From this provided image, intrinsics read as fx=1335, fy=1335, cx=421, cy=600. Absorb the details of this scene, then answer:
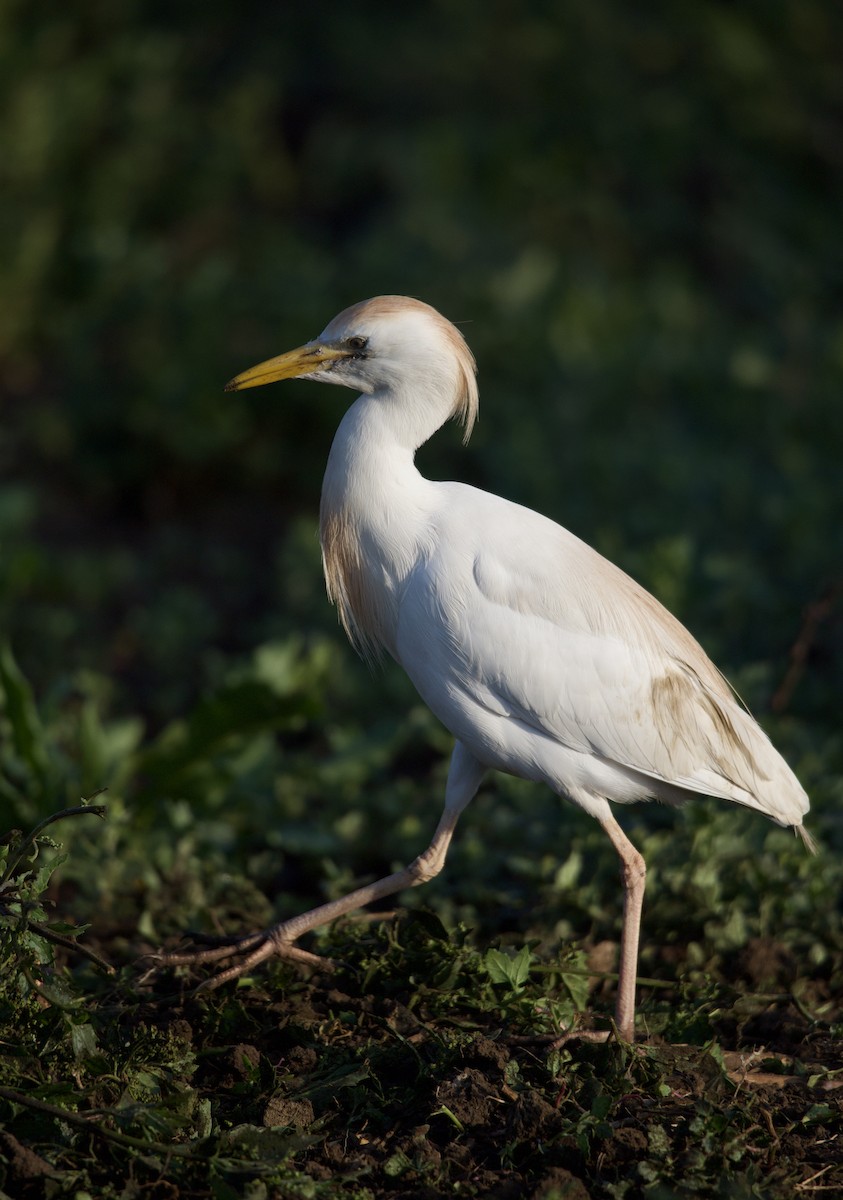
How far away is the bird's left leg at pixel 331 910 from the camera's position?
3523 mm

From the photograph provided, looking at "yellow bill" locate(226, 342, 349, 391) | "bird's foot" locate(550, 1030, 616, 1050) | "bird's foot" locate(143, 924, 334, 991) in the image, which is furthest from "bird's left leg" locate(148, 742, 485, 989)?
"yellow bill" locate(226, 342, 349, 391)

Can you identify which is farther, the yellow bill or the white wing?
the yellow bill

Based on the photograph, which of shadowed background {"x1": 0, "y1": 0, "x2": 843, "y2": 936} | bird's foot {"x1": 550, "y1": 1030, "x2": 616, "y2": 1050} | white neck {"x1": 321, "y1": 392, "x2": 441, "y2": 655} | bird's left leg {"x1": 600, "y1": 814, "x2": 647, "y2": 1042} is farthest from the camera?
shadowed background {"x1": 0, "y1": 0, "x2": 843, "y2": 936}

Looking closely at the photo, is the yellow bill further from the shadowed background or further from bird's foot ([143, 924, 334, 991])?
bird's foot ([143, 924, 334, 991])

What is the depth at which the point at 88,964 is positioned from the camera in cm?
380

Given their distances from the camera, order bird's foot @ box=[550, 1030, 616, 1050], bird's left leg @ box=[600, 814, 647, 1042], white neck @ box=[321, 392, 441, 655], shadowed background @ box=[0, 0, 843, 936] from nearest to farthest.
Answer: bird's foot @ box=[550, 1030, 616, 1050], bird's left leg @ box=[600, 814, 647, 1042], white neck @ box=[321, 392, 441, 655], shadowed background @ box=[0, 0, 843, 936]

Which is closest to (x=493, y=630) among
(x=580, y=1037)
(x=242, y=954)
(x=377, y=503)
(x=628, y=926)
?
(x=377, y=503)

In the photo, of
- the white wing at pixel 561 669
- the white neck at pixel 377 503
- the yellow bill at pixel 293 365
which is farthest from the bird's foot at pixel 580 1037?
the yellow bill at pixel 293 365

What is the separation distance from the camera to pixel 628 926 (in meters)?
3.47

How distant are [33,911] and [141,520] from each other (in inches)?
196

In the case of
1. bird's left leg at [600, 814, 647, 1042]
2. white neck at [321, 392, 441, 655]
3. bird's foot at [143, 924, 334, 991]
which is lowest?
bird's foot at [143, 924, 334, 991]

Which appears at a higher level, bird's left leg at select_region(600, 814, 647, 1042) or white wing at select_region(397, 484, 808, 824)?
white wing at select_region(397, 484, 808, 824)

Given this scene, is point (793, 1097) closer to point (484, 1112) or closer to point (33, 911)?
point (484, 1112)

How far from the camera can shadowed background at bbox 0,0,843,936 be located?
5406mm
